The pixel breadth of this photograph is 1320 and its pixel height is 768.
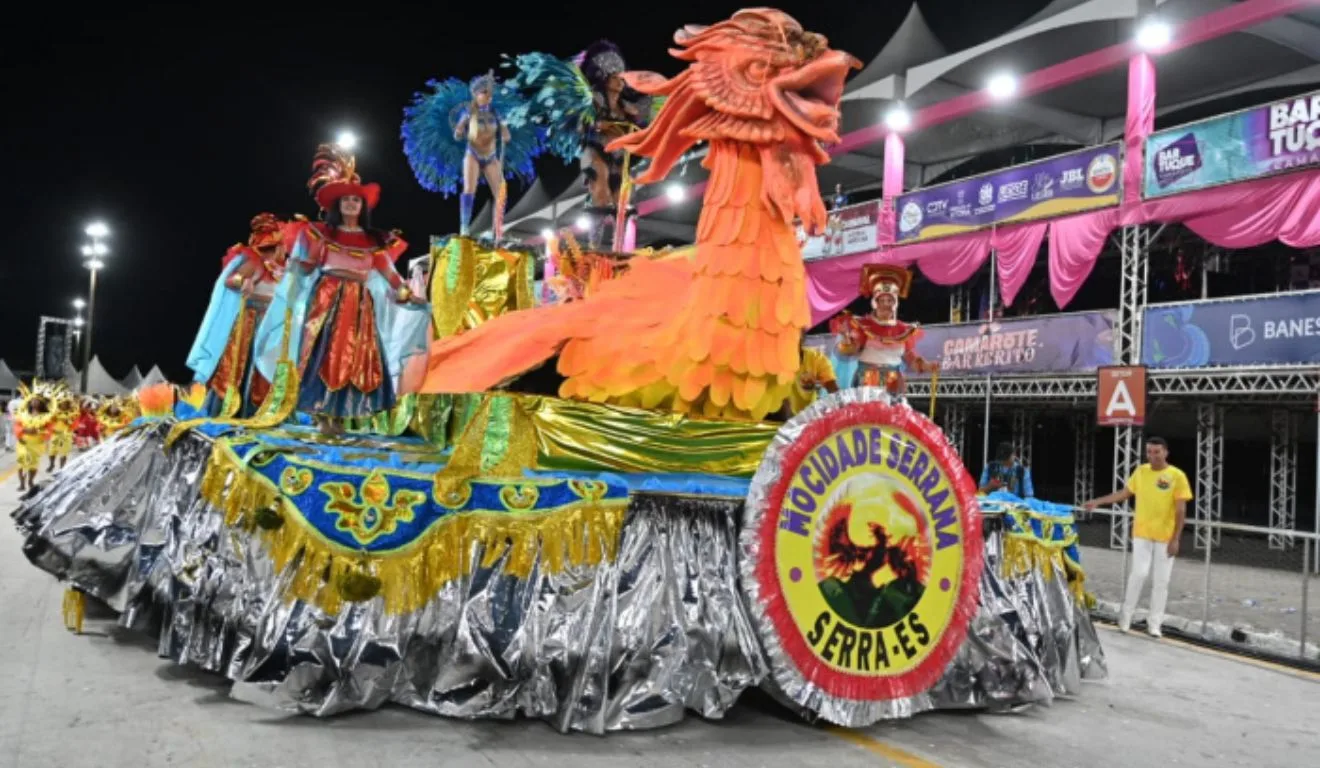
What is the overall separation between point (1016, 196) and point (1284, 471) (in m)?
5.54

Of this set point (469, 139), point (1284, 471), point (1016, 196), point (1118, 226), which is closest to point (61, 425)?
point (469, 139)

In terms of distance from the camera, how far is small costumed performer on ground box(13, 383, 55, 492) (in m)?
12.9

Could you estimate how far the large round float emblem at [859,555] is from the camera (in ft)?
12.9

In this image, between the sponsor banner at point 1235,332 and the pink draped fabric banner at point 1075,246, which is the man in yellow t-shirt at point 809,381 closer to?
the sponsor banner at point 1235,332

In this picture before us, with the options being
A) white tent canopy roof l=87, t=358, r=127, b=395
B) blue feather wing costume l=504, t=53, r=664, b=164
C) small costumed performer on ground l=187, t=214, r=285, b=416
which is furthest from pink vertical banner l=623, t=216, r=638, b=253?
white tent canopy roof l=87, t=358, r=127, b=395

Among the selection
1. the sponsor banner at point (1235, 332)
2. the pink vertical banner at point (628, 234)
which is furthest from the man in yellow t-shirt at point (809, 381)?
the sponsor banner at point (1235, 332)

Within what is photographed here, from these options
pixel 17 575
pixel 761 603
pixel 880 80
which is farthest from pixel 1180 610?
pixel 880 80

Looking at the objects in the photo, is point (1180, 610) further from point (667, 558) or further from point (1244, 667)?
point (667, 558)

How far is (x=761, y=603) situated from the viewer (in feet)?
12.8

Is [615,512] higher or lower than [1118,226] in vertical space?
lower

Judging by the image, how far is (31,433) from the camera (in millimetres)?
12875

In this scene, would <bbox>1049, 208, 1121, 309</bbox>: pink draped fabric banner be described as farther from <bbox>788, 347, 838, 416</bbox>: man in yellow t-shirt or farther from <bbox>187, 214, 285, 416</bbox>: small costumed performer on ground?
<bbox>187, 214, 285, 416</bbox>: small costumed performer on ground

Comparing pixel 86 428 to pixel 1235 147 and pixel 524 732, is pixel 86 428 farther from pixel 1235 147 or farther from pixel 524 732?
pixel 1235 147

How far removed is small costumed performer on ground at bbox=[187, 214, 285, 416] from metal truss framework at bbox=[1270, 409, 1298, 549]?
13.6 metres
